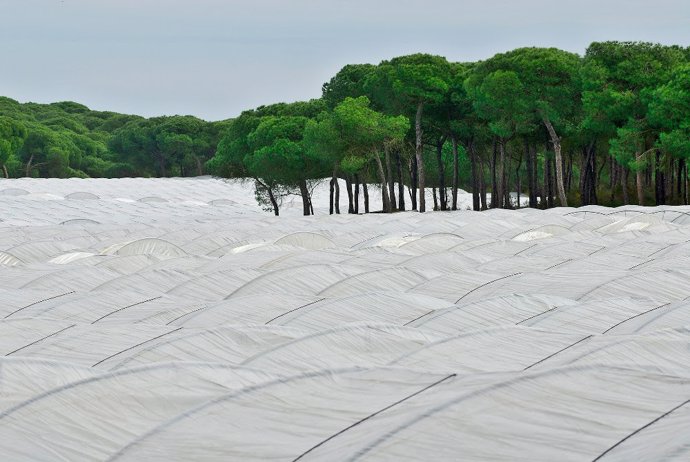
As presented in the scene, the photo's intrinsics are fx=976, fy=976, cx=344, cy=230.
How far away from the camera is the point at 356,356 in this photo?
18.2 m

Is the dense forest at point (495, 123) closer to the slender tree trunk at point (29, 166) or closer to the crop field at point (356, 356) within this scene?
the crop field at point (356, 356)

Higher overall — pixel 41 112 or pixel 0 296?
pixel 41 112

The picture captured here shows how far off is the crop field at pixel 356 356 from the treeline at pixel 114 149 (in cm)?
10734

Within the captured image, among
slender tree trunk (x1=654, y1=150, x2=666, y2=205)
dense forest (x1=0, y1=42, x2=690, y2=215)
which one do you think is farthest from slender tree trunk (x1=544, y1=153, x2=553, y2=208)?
slender tree trunk (x1=654, y1=150, x2=666, y2=205)

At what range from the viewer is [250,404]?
12.5m

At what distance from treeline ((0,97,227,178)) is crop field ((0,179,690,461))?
10734 cm

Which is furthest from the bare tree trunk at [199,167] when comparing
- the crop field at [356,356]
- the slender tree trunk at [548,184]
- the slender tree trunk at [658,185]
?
the crop field at [356,356]

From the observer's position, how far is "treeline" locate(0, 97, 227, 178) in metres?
141

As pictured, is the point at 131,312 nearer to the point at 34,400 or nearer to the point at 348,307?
the point at 348,307

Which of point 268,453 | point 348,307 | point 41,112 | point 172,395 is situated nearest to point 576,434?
point 268,453

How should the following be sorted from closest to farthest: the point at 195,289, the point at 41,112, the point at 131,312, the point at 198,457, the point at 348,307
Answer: the point at 198,457, the point at 348,307, the point at 131,312, the point at 195,289, the point at 41,112

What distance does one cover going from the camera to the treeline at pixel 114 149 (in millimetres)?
141125

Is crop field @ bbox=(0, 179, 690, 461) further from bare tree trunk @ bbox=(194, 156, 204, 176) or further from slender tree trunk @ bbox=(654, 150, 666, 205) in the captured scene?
bare tree trunk @ bbox=(194, 156, 204, 176)

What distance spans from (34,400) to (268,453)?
160 inches
